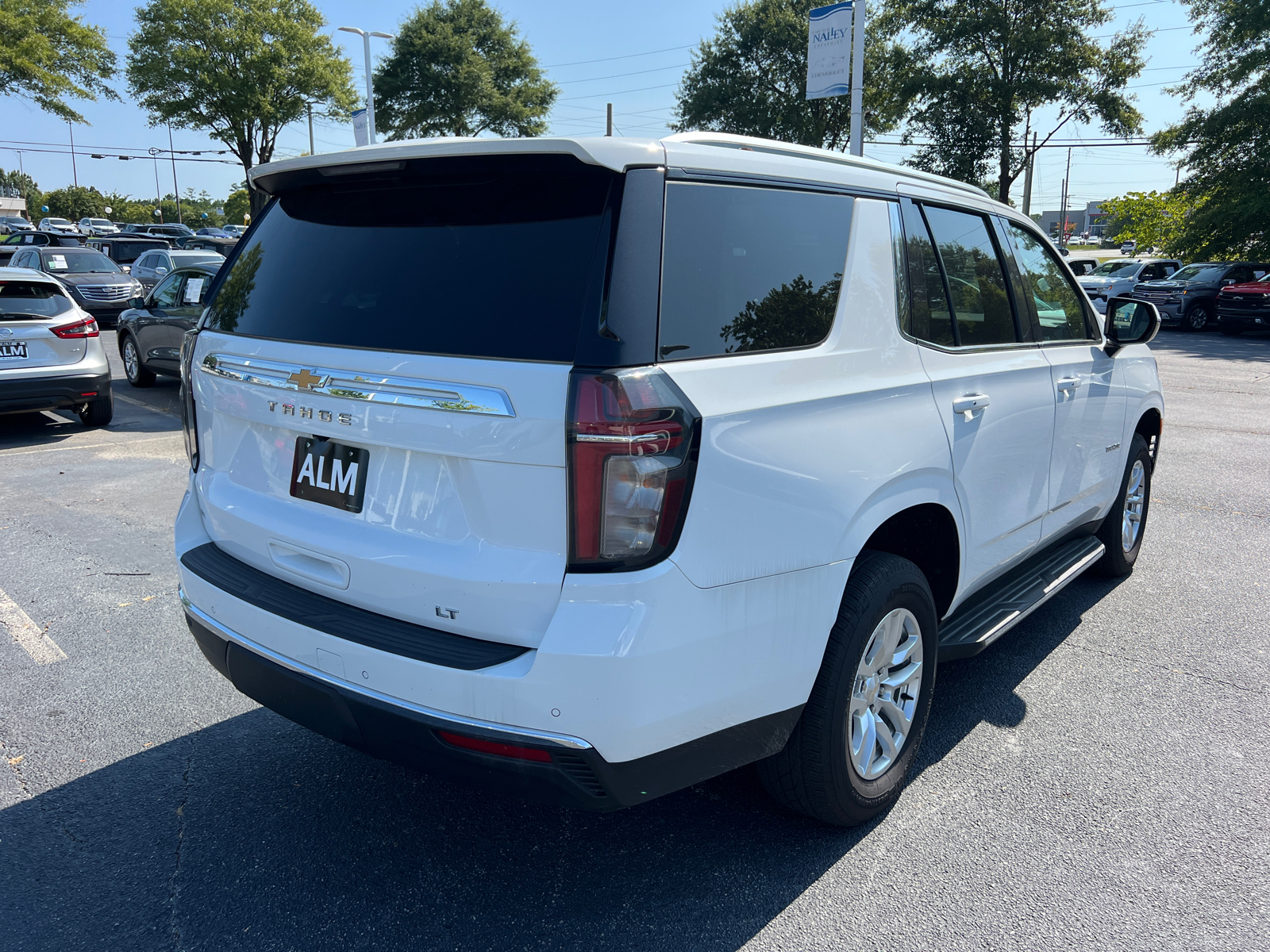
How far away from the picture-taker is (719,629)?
2102 millimetres

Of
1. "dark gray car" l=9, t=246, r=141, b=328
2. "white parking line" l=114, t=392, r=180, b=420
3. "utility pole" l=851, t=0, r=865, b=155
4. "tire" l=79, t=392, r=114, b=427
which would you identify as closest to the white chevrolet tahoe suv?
"tire" l=79, t=392, r=114, b=427

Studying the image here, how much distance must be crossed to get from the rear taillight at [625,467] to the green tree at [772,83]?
34.4 metres

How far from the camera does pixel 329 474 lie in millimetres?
2369

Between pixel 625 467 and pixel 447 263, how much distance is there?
737 millimetres

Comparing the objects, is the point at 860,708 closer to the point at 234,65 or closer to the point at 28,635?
the point at 28,635

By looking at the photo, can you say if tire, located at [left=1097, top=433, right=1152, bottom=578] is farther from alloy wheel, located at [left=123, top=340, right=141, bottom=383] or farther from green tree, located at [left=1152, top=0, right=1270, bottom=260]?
green tree, located at [left=1152, top=0, right=1270, bottom=260]

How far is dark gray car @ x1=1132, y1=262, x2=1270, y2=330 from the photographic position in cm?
2288

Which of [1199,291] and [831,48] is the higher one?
[831,48]

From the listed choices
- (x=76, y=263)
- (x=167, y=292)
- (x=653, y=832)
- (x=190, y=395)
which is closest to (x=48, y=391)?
(x=167, y=292)

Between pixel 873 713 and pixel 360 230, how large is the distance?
6.66 feet

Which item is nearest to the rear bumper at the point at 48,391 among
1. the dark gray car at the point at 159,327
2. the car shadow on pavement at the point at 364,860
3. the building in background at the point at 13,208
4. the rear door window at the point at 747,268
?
the dark gray car at the point at 159,327

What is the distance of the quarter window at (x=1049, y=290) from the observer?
3.87 metres

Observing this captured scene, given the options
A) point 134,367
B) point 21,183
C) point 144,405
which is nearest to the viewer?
point 144,405

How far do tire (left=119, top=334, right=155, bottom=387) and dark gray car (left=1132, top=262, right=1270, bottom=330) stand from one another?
22.3 metres
